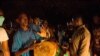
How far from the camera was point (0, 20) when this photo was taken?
7.30ft

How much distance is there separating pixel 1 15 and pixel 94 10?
704mm

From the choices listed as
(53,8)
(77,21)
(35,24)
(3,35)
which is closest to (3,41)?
(3,35)

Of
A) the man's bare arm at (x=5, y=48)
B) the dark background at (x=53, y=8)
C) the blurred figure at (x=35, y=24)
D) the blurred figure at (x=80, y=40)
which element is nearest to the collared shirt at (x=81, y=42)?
the blurred figure at (x=80, y=40)

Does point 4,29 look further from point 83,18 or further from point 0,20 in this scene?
point 83,18

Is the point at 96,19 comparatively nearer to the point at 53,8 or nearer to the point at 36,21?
the point at 53,8

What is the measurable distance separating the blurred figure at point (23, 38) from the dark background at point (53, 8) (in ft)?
0.22

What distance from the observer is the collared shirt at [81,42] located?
217cm

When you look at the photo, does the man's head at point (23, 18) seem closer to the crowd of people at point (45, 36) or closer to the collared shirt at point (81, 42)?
the crowd of people at point (45, 36)

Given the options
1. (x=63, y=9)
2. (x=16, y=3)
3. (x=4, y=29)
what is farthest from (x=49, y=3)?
(x=4, y=29)

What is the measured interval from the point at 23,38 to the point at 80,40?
428 millimetres

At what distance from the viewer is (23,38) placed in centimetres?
221

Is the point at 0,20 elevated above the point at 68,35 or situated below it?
above

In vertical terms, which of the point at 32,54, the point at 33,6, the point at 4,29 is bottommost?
the point at 32,54

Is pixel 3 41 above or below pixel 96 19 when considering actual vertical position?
below
